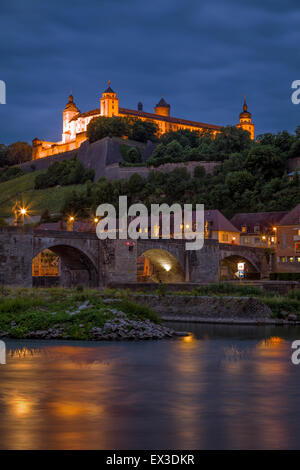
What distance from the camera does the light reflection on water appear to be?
41.9 ft

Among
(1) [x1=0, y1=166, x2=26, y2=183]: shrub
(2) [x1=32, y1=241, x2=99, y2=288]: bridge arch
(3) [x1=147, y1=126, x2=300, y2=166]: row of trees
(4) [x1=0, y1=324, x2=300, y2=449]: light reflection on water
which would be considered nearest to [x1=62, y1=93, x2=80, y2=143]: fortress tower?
(1) [x1=0, y1=166, x2=26, y2=183]: shrub

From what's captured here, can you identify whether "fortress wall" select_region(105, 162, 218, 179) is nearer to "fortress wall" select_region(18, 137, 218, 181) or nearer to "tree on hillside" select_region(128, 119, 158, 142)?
"fortress wall" select_region(18, 137, 218, 181)

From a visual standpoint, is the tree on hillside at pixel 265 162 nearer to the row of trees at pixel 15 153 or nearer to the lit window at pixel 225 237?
the lit window at pixel 225 237

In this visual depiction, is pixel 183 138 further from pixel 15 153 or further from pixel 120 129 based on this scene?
pixel 15 153

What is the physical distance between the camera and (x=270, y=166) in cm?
9431

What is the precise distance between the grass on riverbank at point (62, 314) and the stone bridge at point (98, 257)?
9.19 m

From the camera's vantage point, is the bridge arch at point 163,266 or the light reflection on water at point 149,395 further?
the bridge arch at point 163,266

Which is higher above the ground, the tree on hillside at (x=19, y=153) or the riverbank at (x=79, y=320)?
the tree on hillside at (x=19, y=153)

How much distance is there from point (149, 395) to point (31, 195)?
104229 mm

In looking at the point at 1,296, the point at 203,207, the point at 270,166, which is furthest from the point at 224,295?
the point at 270,166

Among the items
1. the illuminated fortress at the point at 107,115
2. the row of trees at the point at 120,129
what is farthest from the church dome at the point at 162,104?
the row of trees at the point at 120,129

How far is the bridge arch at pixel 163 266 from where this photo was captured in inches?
2095

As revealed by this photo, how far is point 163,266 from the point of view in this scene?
184 feet

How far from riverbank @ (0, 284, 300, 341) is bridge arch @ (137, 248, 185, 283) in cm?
1341
